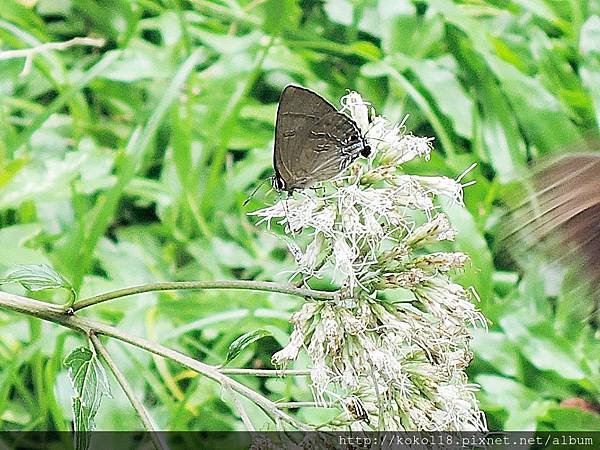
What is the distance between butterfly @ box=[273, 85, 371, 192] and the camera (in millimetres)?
550

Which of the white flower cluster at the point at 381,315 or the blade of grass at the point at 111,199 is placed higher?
the white flower cluster at the point at 381,315

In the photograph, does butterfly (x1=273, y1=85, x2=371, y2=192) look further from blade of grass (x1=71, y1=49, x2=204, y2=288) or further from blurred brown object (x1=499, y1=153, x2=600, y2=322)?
blade of grass (x1=71, y1=49, x2=204, y2=288)

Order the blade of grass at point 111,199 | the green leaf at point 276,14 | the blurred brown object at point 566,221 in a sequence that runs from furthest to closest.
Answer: the green leaf at point 276,14, the blade of grass at point 111,199, the blurred brown object at point 566,221

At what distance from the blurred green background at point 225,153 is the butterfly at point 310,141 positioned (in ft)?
1.51

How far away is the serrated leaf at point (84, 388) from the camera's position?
0.57 metres

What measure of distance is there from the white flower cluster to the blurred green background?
433 millimetres

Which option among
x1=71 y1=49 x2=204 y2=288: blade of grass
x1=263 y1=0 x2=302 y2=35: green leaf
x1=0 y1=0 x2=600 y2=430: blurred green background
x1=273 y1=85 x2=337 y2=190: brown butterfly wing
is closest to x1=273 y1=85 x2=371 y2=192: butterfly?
x1=273 y1=85 x2=337 y2=190: brown butterfly wing

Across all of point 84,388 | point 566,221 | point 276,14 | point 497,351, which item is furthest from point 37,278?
point 276,14

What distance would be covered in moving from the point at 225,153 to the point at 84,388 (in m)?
0.88

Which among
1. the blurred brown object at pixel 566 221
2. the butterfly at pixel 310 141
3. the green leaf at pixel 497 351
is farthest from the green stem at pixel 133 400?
the green leaf at pixel 497 351

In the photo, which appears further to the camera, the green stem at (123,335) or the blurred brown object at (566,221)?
the blurred brown object at (566,221)

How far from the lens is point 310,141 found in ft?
1.86

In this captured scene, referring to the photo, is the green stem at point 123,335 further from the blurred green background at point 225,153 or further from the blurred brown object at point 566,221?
the blurred green background at point 225,153

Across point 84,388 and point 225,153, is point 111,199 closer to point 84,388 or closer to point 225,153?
point 225,153
